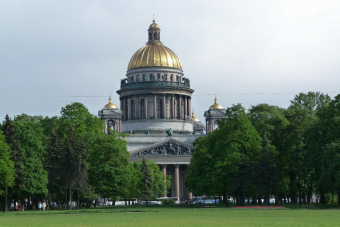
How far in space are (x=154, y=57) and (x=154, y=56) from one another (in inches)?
9.2


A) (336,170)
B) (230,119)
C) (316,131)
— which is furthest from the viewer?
(230,119)

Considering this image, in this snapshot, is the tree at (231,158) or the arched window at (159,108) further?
the arched window at (159,108)

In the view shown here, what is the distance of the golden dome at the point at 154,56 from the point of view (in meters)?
176

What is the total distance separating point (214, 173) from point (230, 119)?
755 centimetres

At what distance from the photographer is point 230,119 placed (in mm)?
93125

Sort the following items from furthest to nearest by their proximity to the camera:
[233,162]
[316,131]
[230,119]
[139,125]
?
[139,125], [230,119], [233,162], [316,131]

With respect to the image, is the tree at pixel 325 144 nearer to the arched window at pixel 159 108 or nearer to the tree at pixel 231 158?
the tree at pixel 231 158

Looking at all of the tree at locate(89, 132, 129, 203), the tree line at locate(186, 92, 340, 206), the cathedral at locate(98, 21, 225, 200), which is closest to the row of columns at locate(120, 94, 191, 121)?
the cathedral at locate(98, 21, 225, 200)

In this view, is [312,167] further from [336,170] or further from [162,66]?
[162,66]

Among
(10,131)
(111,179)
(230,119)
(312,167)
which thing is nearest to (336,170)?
(312,167)

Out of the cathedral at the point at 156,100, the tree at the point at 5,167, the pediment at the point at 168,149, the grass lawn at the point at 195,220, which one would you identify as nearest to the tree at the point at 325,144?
the grass lawn at the point at 195,220

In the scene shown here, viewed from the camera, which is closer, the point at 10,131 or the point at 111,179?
the point at 10,131

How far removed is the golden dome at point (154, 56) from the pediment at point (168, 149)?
22.4 meters

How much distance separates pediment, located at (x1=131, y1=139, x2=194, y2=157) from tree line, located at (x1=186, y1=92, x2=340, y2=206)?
6158 cm
